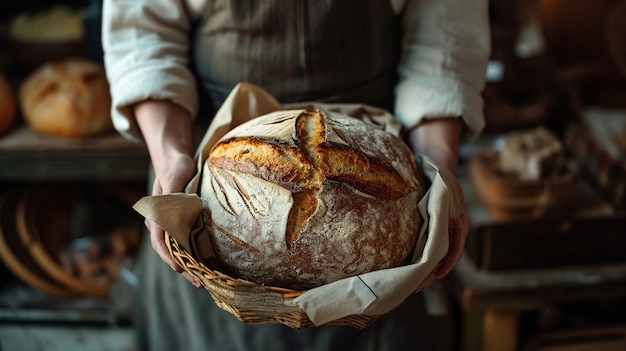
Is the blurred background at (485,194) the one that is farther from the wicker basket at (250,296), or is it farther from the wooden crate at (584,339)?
the wicker basket at (250,296)

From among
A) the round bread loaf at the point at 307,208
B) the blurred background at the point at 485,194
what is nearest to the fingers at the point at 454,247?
the round bread loaf at the point at 307,208

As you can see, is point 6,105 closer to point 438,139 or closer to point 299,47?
point 299,47

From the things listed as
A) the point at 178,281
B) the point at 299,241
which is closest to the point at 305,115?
the point at 299,241

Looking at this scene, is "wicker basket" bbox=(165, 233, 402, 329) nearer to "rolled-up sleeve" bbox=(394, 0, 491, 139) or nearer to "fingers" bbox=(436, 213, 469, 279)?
"fingers" bbox=(436, 213, 469, 279)

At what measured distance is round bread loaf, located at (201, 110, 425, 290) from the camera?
2.88 feet

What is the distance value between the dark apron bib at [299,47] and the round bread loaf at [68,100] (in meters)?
0.73

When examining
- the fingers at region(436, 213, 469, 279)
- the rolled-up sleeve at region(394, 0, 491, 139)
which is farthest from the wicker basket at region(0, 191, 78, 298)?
the fingers at region(436, 213, 469, 279)

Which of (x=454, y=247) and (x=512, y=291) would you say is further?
(x=512, y=291)

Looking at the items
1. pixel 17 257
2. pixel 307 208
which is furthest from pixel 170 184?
pixel 17 257

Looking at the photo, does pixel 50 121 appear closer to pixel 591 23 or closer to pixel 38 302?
pixel 38 302

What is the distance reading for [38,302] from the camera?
2010mm

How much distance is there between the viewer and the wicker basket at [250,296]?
0.82m

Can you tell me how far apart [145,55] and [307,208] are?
0.45 meters

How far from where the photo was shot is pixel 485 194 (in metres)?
1.82
